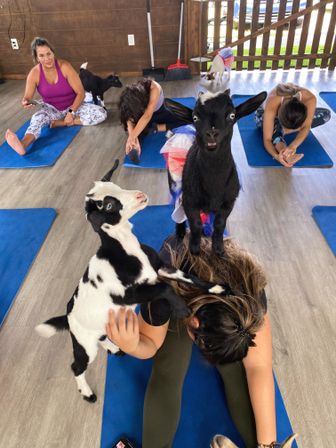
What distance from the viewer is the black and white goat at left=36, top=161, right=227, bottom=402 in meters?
0.81

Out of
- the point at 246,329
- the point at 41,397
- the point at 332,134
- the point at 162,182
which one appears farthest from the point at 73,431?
the point at 332,134

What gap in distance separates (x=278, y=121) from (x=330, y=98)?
1.35m

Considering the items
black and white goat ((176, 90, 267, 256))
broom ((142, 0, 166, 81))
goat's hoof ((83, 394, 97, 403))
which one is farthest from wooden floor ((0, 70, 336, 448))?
broom ((142, 0, 166, 81))

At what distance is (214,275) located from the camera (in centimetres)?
99

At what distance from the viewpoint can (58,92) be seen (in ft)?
11.0

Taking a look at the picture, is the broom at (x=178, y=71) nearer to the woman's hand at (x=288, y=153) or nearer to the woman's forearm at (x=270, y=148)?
the woman's forearm at (x=270, y=148)

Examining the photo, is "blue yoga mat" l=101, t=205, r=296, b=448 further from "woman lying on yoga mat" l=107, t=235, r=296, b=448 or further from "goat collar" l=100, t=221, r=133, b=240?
"goat collar" l=100, t=221, r=133, b=240

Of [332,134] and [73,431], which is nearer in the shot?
[73,431]

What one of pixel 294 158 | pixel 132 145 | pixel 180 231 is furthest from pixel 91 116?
pixel 180 231

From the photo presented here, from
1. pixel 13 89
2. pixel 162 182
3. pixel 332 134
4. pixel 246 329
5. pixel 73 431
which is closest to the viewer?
pixel 246 329

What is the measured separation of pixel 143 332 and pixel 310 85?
4.13m

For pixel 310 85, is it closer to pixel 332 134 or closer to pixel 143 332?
pixel 332 134

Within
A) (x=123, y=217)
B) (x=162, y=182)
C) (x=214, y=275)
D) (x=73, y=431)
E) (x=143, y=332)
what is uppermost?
(x=123, y=217)

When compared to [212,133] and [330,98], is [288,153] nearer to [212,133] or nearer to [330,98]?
[330,98]
